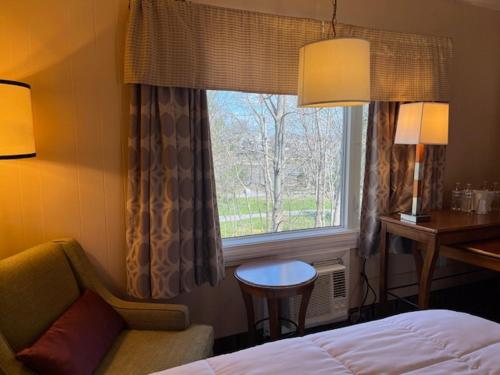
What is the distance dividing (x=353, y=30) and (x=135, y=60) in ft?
4.62

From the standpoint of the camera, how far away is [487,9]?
2955 millimetres

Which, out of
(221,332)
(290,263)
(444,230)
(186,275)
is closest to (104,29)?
(186,275)

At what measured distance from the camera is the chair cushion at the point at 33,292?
1.35 metres

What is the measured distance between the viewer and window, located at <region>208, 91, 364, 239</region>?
235cm

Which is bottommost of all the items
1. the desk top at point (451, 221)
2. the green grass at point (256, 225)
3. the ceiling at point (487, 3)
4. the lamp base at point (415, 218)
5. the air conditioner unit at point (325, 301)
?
the air conditioner unit at point (325, 301)

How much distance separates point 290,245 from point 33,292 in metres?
1.52

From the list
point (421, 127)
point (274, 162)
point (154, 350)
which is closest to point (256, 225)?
point (274, 162)

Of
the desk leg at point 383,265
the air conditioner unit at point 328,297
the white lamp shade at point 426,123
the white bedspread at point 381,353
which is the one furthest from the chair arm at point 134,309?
the white lamp shade at point 426,123

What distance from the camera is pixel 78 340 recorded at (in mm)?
1441

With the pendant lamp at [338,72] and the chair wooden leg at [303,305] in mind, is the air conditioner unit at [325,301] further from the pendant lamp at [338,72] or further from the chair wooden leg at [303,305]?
the pendant lamp at [338,72]

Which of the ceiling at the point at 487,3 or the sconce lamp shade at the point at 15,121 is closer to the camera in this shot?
the sconce lamp shade at the point at 15,121

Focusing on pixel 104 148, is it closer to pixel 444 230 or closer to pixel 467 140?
pixel 444 230

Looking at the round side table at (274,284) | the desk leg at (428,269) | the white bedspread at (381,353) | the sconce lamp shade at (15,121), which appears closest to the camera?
the white bedspread at (381,353)

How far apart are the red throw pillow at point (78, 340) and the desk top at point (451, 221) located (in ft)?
5.96
